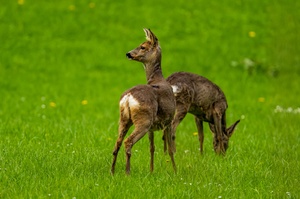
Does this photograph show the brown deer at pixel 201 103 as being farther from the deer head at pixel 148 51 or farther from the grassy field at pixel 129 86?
the deer head at pixel 148 51

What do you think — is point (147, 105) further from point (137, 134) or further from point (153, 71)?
point (153, 71)

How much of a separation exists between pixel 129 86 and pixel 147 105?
9959mm

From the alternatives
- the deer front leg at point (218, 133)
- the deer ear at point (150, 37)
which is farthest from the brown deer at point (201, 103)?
the deer ear at point (150, 37)

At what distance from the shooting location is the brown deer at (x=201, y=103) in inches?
426

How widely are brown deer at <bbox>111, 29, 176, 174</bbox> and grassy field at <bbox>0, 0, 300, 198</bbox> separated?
0.53 metres

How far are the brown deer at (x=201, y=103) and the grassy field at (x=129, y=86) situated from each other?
0.39 metres

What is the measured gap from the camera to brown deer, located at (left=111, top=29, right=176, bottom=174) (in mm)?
8453

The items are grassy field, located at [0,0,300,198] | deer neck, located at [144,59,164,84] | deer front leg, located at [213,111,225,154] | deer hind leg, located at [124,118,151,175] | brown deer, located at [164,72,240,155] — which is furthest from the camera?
deer front leg, located at [213,111,225,154]

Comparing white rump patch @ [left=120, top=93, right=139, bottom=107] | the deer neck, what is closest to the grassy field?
white rump patch @ [left=120, top=93, right=139, bottom=107]

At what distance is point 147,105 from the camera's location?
→ 8500 millimetres

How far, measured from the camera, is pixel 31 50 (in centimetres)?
2075

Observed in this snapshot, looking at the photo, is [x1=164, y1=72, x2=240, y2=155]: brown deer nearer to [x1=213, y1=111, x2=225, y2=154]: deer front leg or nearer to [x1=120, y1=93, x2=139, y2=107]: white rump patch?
[x1=213, y1=111, x2=225, y2=154]: deer front leg

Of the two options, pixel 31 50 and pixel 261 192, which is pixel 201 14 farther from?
pixel 261 192

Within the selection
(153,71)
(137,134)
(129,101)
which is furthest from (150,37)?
(137,134)
